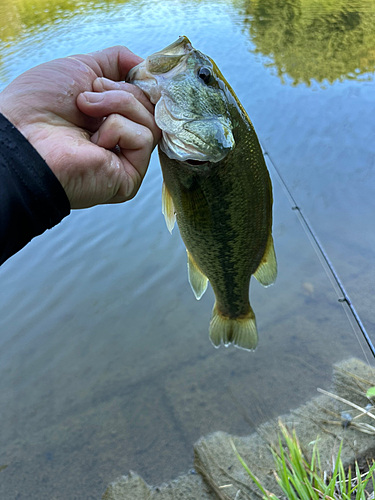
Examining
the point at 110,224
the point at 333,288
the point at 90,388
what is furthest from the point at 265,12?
the point at 90,388

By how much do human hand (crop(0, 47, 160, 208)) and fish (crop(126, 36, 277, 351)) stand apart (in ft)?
0.35

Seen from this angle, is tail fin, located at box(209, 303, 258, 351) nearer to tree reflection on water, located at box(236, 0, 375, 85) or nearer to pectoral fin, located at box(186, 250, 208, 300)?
pectoral fin, located at box(186, 250, 208, 300)

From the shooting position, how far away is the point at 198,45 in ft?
34.9

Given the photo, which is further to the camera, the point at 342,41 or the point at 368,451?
the point at 342,41

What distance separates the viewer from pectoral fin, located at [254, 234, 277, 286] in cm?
225

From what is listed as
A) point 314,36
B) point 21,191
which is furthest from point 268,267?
point 314,36

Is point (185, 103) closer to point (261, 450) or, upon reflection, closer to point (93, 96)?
point (93, 96)

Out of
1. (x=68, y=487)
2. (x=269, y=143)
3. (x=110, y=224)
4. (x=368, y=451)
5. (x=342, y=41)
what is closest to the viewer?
(x=368, y=451)

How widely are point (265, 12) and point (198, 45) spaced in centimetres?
575

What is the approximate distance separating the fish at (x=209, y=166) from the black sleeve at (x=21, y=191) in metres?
0.51

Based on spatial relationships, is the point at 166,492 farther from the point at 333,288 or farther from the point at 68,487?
the point at 333,288

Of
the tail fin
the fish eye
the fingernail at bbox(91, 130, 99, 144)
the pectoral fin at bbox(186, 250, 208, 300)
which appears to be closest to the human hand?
the fingernail at bbox(91, 130, 99, 144)

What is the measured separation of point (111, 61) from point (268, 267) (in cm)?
132

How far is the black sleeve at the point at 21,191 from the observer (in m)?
1.35
